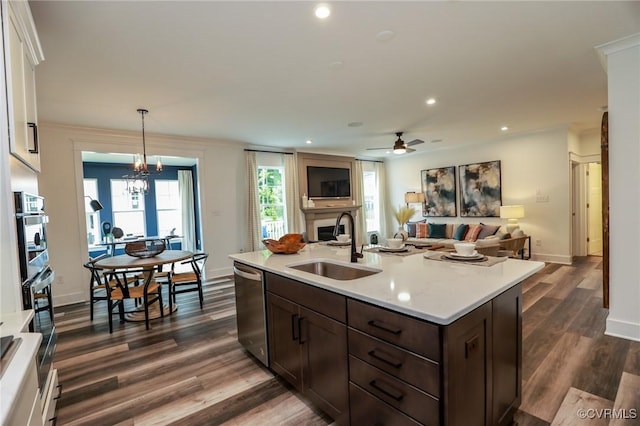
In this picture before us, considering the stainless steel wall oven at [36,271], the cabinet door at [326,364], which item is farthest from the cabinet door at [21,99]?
the cabinet door at [326,364]

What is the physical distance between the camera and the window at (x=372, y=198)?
8562 mm

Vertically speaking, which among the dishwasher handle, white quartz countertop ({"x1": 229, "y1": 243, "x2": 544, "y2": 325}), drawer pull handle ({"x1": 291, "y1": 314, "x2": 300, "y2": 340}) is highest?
white quartz countertop ({"x1": 229, "y1": 243, "x2": 544, "y2": 325})

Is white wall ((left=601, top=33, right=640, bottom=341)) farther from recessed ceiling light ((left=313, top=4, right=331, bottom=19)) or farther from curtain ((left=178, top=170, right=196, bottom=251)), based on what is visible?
curtain ((left=178, top=170, right=196, bottom=251))

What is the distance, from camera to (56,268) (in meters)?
4.33

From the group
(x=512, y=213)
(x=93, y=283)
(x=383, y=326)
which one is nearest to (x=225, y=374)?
(x=383, y=326)

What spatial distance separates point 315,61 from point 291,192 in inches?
160

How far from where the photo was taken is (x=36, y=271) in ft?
5.59

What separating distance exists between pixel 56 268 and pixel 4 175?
3.85 metres

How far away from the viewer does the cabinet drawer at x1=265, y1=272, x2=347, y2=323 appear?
164 cm

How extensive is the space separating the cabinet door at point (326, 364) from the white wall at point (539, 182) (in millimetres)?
5978

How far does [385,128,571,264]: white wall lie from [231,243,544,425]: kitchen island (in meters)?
4.97

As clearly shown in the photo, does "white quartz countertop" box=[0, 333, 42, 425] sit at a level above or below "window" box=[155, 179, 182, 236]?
below

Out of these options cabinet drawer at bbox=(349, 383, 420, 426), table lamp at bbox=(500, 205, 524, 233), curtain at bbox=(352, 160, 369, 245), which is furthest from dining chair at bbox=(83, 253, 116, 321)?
table lamp at bbox=(500, 205, 524, 233)

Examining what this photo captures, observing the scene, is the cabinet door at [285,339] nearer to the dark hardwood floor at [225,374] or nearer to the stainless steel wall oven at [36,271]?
the dark hardwood floor at [225,374]
